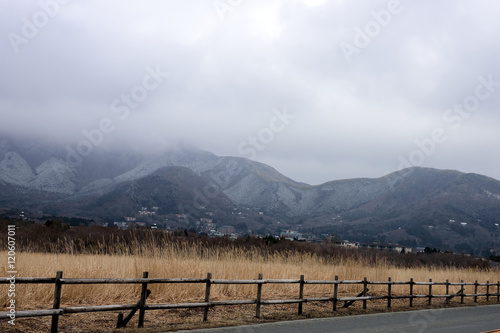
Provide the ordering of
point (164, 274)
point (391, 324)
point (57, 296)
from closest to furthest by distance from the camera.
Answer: point (57, 296) < point (391, 324) < point (164, 274)

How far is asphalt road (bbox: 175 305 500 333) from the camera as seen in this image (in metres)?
9.48

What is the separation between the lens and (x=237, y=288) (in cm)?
1388

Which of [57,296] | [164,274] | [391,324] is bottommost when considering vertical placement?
[391,324]

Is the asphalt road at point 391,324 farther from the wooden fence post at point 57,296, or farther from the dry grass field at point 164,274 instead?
the wooden fence post at point 57,296

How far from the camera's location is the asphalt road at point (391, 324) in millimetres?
9477

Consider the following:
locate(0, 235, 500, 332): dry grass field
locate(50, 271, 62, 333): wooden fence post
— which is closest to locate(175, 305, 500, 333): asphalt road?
locate(0, 235, 500, 332): dry grass field

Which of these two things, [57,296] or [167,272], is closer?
[57,296]

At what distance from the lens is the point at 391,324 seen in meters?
10.9

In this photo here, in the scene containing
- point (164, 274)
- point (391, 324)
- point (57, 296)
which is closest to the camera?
point (57, 296)

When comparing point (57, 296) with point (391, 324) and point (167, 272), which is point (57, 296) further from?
point (391, 324)

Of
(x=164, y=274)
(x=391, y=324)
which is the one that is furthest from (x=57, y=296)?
(x=391, y=324)

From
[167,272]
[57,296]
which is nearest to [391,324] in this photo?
[167,272]

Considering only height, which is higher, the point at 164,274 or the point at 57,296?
the point at 57,296

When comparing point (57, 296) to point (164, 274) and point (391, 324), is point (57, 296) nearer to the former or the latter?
point (164, 274)
